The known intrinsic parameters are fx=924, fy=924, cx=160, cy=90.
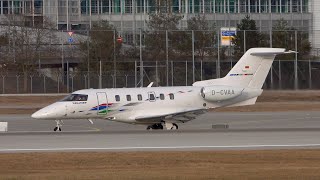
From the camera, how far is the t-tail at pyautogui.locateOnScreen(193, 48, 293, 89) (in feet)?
157

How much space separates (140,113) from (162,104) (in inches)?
49.6

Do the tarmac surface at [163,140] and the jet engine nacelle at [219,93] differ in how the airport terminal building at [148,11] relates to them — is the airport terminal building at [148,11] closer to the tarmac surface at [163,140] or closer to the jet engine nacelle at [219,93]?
the jet engine nacelle at [219,93]

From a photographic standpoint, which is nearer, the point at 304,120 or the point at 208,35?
the point at 304,120

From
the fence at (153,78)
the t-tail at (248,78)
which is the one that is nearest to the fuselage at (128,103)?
the t-tail at (248,78)

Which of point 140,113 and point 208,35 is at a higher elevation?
point 208,35

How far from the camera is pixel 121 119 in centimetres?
4541

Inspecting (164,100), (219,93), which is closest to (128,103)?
(164,100)

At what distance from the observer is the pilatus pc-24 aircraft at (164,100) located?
44906 millimetres

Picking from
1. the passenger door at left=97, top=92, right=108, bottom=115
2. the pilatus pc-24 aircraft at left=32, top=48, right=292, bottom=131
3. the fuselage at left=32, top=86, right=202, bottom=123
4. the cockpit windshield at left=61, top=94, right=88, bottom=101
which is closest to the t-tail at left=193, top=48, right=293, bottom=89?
the pilatus pc-24 aircraft at left=32, top=48, right=292, bottom=131

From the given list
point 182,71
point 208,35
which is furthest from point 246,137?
point 208,35

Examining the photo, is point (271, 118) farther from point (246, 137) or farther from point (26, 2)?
point (26, 2)

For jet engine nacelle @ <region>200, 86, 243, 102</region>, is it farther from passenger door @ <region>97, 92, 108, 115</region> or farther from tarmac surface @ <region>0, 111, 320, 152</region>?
passenger door @ <region>97, 92, 108, 115</region>

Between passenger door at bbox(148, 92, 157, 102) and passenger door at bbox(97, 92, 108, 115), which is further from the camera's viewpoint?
passenger door at bbox(148, 92, 157, 102)

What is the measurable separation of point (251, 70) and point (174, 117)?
5245mm
